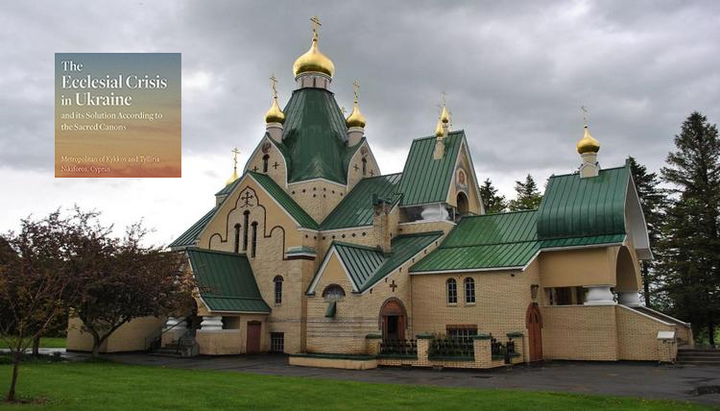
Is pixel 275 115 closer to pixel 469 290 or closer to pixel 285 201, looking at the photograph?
pixel 285 201

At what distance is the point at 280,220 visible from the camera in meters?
31.4

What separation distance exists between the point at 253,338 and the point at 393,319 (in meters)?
7.28

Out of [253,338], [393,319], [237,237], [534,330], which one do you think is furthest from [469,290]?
[237,237]

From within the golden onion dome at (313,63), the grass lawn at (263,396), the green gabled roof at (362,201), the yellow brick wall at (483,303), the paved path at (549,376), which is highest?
the golden onion dome at (313,63)

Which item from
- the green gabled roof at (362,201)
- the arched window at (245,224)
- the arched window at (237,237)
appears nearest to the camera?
the green gabled roof at (362,201)

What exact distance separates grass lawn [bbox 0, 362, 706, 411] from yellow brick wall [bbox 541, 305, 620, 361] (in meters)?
11.6

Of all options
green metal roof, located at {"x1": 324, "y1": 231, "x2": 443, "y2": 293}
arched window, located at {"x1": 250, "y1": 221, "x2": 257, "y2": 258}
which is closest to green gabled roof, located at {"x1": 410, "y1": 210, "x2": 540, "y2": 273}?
green metal roof, located at {"x1": 324, "y1": 231, "x2": 443, "y2": 293}

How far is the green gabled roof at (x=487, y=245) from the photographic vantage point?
86.2ft

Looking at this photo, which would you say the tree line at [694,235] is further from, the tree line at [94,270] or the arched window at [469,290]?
the tree line at [94,270]

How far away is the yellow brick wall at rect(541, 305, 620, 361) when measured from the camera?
25.1 m

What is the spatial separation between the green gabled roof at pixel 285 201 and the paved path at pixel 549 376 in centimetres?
755

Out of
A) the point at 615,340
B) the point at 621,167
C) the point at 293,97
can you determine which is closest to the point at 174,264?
the point at 293,97

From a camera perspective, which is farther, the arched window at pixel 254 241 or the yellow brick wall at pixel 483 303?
the arched window at pixel 254 241

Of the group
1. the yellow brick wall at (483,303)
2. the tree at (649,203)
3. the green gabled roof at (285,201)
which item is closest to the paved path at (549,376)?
the yellow brick wall at (483,303)
